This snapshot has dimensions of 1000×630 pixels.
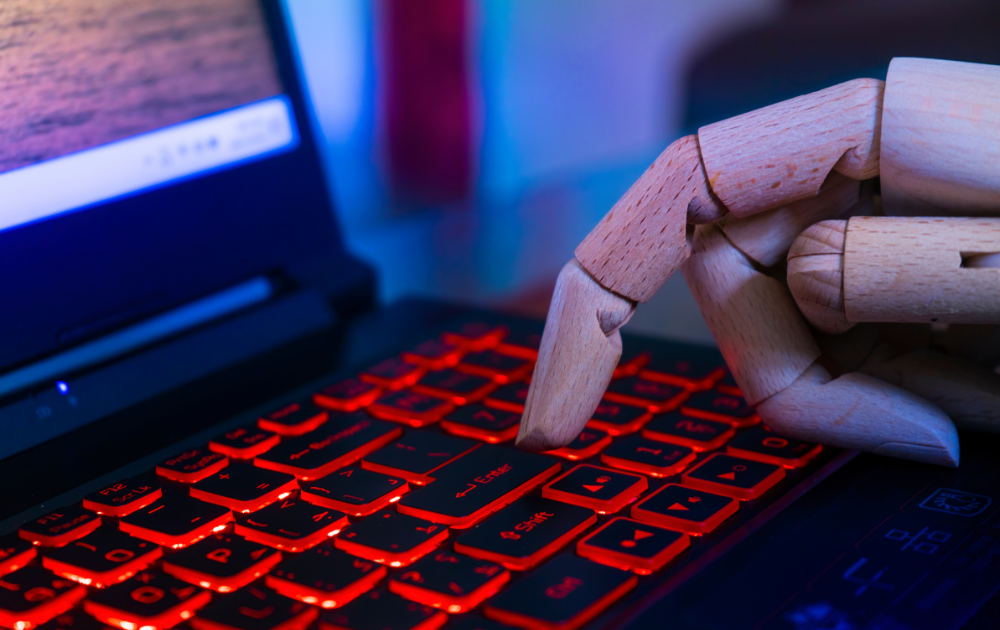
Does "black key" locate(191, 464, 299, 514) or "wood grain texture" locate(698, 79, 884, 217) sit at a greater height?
"wood grain texture" locate(698, 79, 884, 217)

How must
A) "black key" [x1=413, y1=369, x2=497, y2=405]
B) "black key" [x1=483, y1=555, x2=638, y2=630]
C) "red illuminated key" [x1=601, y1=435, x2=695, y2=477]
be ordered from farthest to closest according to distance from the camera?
"black key" [x1=413, y1=369, x2=497, y2=405] → "red illuminated key" [x1=601, y1=435, x2=695, y2=477] → "black key" [x1=483, y1=555, x2=638, y2=630]

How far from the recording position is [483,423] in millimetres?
461

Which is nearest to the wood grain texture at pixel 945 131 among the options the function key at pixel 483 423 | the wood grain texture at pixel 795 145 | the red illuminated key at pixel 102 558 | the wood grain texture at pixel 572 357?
the wood grain texture at pixel 795 145

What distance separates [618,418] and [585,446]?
4cm

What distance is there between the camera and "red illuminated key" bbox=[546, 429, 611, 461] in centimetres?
42

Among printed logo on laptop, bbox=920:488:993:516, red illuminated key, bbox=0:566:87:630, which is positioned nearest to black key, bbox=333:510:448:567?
red illuminated key, bbox=0:566:87:630

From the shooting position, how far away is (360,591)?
317 millimetres

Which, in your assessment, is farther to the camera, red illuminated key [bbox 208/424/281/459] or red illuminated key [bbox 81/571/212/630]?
red illuminated key [bbox 208/424/281/459]

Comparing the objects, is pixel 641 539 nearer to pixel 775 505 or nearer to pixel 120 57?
pixel 775 505

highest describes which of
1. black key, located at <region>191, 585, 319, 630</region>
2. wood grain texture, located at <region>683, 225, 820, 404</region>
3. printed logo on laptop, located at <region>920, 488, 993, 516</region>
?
wood grain texture, located at <region>683, 225, 820, 404</region>

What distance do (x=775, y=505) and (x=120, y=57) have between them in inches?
18.2

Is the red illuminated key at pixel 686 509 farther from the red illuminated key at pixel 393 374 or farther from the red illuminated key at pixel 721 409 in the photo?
the red illuminated key at pixel 393 374

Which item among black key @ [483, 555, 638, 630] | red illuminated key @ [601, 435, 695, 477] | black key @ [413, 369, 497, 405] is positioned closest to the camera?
black key @ [483, 555, 638, 630]

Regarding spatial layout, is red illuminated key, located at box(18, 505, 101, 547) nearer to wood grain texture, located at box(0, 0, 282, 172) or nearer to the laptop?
the laptop
